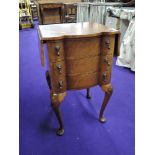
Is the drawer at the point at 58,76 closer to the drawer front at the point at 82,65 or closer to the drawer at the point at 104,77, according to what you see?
the drawer front at the point at 82,65

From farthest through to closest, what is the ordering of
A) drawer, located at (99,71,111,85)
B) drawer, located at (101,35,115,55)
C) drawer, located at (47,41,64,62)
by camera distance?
drawer, located at (99,71,111,85) < drawer, located at (101,35,115,55) < drawer, located at (47,41,64,62)

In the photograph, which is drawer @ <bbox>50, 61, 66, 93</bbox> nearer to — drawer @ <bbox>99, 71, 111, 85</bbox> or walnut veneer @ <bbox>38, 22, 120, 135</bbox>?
walnut veneer @ <bbox>38, 22, 120, 135</bbox>

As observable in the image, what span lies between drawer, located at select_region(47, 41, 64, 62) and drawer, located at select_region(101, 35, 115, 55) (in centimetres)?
31

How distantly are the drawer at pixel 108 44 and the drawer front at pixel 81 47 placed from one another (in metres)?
0.04

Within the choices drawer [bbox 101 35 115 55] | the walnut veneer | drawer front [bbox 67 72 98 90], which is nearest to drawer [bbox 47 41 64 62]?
the walnut veneer

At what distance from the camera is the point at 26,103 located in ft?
5.94

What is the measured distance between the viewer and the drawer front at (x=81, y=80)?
4.00 feet

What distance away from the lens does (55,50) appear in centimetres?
105

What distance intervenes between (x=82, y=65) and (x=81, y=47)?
0.45ft

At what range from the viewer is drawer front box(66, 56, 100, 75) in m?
1.15

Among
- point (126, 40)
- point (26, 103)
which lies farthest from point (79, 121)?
point (126, 40)

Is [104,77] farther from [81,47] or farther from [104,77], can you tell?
[81,47]

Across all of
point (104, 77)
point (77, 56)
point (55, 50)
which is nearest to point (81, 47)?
point (77, 56)
